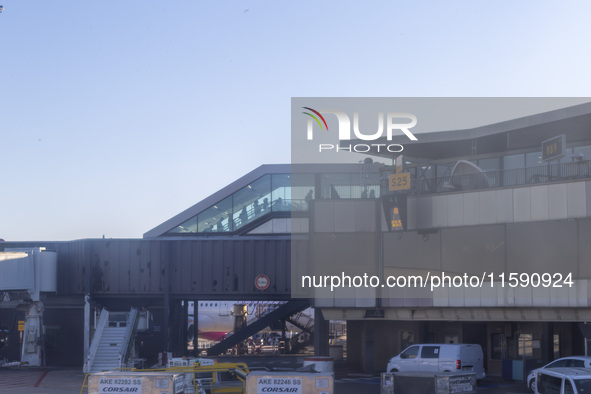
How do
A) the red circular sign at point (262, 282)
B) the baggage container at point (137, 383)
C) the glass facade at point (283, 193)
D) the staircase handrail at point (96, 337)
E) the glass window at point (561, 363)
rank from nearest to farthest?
the baggage container at point (137, 383), the glass window at point (561, 363), the glass facade at point (283, 193), the staircase handrail at point (96, 337), the red circular sign at point (262, 282)

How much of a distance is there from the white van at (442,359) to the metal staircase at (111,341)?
14.9 meters

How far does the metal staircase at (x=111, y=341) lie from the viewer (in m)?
38.3

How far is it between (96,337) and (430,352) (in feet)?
60.5

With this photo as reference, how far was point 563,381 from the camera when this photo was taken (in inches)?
818

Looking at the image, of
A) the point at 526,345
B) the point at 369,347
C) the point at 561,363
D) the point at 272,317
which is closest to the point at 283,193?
the point at 272,317

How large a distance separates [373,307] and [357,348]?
962 cm

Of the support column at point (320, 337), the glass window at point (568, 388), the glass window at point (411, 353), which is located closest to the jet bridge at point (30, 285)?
the support column at point (320, 337)

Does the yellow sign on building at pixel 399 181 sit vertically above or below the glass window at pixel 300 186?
below

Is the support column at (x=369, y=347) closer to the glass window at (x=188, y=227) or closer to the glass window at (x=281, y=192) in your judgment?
the glass window at (x=281, y=192)

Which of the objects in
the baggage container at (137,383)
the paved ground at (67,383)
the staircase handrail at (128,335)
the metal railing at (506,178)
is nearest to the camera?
the baggage container at (137,383)

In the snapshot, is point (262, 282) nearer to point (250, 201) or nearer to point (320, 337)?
point (320, 337)

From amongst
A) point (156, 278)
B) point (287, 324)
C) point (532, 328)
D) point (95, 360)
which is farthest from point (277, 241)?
point (287, 324)

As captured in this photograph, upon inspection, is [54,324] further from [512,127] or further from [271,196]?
[512,127]

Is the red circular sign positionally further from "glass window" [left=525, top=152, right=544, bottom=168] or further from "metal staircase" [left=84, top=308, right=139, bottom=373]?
"glass window" [left=525, top=152, right=544, bottom=168]
